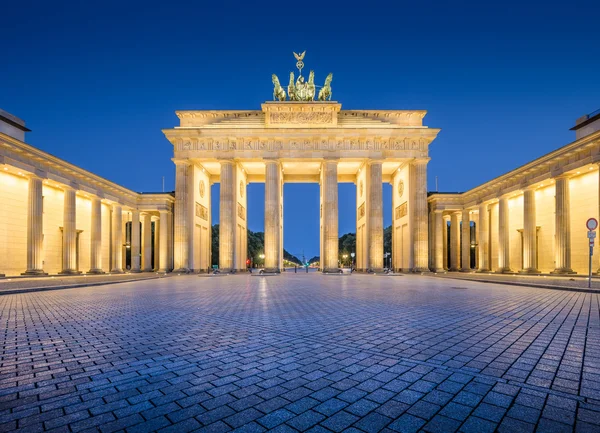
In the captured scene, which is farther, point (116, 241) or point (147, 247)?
point (147, 247)

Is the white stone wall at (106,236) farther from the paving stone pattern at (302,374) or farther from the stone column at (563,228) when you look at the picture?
the stone column at (563,228)

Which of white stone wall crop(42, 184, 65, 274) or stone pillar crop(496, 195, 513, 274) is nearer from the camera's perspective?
white stone wall crop(42, 184, 65, 274)

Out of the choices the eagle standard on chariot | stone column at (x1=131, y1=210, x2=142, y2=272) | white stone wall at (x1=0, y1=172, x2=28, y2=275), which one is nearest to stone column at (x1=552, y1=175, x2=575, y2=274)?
the eagle standard on chariot

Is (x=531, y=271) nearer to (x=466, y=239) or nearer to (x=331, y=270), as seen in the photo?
(x=466, y=239)

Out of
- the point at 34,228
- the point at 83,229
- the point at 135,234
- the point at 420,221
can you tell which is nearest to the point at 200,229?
the point at 135,234

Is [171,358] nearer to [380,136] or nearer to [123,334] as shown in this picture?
[123,334]

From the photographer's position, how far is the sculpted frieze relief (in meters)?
35.7

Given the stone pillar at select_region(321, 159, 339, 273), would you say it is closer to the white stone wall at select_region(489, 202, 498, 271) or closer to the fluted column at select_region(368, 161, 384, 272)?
the fluted column at select_region(368, 161, 384, 272)

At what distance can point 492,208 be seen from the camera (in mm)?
37375

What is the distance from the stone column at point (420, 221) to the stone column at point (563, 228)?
11.8 meters

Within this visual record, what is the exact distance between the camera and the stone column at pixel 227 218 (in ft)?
114

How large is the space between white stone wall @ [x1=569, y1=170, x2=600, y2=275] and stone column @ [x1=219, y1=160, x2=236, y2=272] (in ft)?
103

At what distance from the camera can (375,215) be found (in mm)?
35219

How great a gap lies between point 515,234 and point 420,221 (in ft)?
36.5
